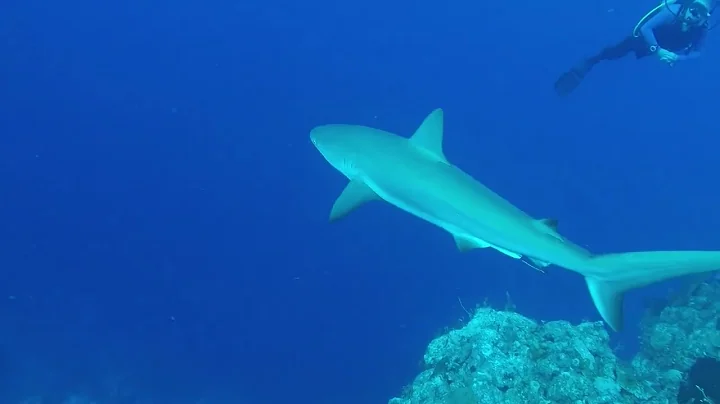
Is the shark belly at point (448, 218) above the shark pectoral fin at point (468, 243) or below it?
above

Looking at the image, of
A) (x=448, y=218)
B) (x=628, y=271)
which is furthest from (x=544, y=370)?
(x=448, y=218)

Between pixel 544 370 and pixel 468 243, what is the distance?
7.32 feet

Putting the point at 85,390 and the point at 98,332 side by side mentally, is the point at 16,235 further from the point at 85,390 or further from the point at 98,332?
the point at 85,390

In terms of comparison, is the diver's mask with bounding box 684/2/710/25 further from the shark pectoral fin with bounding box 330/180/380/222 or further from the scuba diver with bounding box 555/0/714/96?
the shark pectoral fin with bounding box 330/180/380/222

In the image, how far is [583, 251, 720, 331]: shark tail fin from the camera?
4.14 meters

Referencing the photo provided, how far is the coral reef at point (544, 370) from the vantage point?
19.3 feet

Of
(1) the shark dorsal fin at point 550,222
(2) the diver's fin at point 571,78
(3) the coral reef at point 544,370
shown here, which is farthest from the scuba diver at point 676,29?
(1) the shark dorsal fin at point 550,222

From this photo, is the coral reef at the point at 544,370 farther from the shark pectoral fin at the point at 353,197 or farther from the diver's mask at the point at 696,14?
the diver's mask at the point at 696,14

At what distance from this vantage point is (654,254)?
434cm

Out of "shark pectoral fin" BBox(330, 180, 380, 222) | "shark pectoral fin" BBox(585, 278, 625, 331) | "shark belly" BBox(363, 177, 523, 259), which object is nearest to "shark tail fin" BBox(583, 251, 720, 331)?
"shark pectoral fin" BBox(585, 278, 625, 331)

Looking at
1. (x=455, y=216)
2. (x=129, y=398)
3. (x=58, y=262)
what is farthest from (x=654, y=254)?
(x=58, y=262)

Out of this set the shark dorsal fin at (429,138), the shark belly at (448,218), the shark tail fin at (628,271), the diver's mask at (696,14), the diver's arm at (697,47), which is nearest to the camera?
the shark tail fin at (628,271)

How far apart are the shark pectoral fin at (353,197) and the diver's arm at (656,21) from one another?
307 inches

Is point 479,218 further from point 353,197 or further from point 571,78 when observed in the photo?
point 571,78
